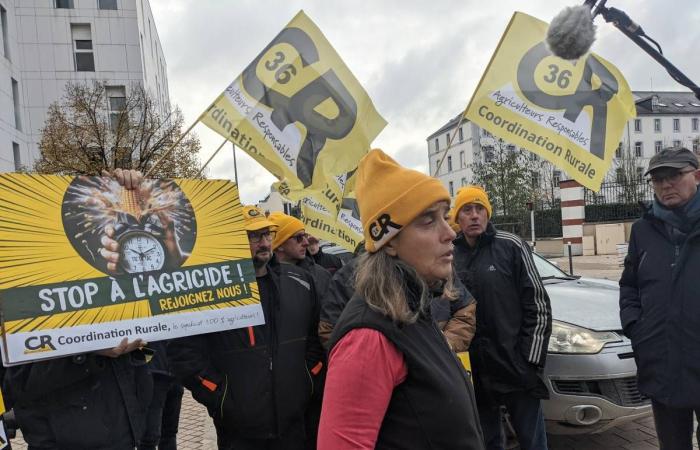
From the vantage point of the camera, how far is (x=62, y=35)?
2422 cm

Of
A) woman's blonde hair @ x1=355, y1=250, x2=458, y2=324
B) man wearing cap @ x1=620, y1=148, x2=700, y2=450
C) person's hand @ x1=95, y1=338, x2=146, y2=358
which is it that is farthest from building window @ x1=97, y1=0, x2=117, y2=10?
woman's blonde hair @ x1=355, y1=250, x2=458, y2=324

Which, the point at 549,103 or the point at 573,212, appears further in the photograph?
the point at 573,212

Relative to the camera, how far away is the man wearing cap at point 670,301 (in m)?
2.79

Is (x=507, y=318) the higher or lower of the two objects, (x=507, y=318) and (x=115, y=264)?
the lower

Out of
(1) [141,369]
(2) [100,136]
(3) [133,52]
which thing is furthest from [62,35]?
(1) [141,369]

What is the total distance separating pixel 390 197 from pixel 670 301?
218 centimetres

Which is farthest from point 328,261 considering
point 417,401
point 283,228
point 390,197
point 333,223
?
point 417,401

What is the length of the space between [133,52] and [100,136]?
12.5 meters

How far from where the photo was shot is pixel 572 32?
2717 millimetres

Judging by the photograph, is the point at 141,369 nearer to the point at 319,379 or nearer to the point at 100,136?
the point at 319,379

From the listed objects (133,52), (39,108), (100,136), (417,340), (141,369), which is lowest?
(141,369)

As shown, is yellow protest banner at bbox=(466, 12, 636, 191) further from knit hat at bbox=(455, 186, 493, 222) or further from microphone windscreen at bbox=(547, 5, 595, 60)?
microphone windscreen at bbox=(547, 5, 595, 60)

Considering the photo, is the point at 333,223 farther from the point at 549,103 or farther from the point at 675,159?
the point at 675,159

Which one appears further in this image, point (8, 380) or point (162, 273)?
point (162, 273)
